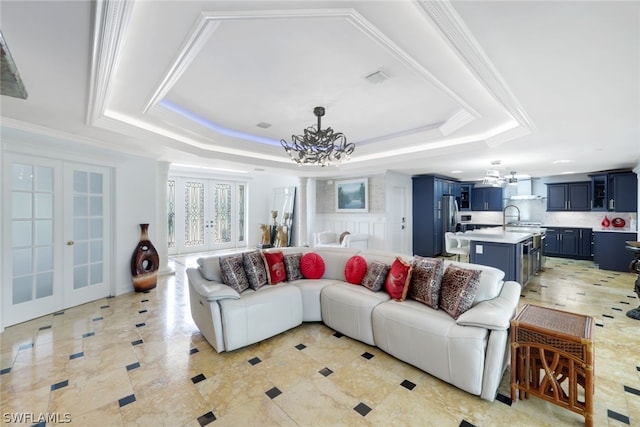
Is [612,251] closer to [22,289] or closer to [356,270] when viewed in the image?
[356,270]

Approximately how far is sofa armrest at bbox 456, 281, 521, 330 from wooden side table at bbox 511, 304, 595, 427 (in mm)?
84

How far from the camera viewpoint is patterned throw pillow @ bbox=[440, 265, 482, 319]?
231cm

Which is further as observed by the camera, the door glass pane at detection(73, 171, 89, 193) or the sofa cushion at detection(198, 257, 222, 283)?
the door glass pane at detection(73, 171, 89, 193)

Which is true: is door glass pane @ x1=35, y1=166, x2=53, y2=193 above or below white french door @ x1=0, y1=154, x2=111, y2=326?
above

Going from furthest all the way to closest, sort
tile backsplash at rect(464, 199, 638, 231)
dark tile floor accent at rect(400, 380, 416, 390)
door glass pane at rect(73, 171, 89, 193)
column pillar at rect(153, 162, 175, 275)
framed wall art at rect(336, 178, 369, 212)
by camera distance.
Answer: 1. framed wall art at rect(336, 178, 369, 212)
2. tile backsplash at rect(464, 199, 638, 231)
3. column pillar at rect(153, 162, 175, 275)
4. door glass pane at rect(73, 171, 89, 193)
5. dark tile floor accent at rect(400, 380, 416, 390)

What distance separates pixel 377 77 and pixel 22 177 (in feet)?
14.6

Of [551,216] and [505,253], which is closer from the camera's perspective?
[505,253]

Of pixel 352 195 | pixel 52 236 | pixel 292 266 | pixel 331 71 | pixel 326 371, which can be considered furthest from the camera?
pixel 352 195

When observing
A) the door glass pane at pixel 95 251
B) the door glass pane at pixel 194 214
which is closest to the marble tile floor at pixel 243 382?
the door glass pane at pixel 95 251

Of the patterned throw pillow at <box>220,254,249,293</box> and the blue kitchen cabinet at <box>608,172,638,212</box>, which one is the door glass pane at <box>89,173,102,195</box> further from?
the blue kitchen cabinet at <box>608,172,638,212</box>

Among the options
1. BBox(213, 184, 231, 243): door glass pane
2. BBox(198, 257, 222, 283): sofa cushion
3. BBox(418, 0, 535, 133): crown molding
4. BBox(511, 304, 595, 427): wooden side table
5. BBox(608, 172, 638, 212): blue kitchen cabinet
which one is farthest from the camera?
BBox(213, 184, 231, 243): door glass pane

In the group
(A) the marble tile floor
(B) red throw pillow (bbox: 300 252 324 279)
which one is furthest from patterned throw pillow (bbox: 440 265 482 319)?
(B) red throw pillow (bbox: 300 252 324 279)

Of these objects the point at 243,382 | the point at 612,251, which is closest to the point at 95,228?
the point at 243,382

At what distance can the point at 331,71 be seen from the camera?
2451 millimetres
